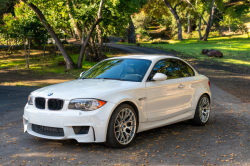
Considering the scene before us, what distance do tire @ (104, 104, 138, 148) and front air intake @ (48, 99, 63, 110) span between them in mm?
889

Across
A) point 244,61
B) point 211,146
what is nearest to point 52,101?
point 211,146

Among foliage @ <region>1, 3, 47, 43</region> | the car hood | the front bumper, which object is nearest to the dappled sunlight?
foliage @ <region>1, 3, 47, 43</region>

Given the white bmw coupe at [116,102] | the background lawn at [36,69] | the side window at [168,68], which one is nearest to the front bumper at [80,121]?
the white bmw coupe at [116,102]

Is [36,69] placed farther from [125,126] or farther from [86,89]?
[125,126]

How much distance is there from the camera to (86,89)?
514 cm

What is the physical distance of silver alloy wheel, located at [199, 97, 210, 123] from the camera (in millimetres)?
7184

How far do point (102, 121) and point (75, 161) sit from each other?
0.76m

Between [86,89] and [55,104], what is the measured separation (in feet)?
1.94

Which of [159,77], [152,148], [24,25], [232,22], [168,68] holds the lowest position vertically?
[152,148]

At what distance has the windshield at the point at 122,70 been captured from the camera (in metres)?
5.93

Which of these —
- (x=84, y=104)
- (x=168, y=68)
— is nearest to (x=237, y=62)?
(x=168, y=68)

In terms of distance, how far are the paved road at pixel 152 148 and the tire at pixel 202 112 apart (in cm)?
14

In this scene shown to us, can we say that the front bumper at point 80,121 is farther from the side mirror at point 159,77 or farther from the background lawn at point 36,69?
the background lawn at point 36,69

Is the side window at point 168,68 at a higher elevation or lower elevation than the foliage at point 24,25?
lower
